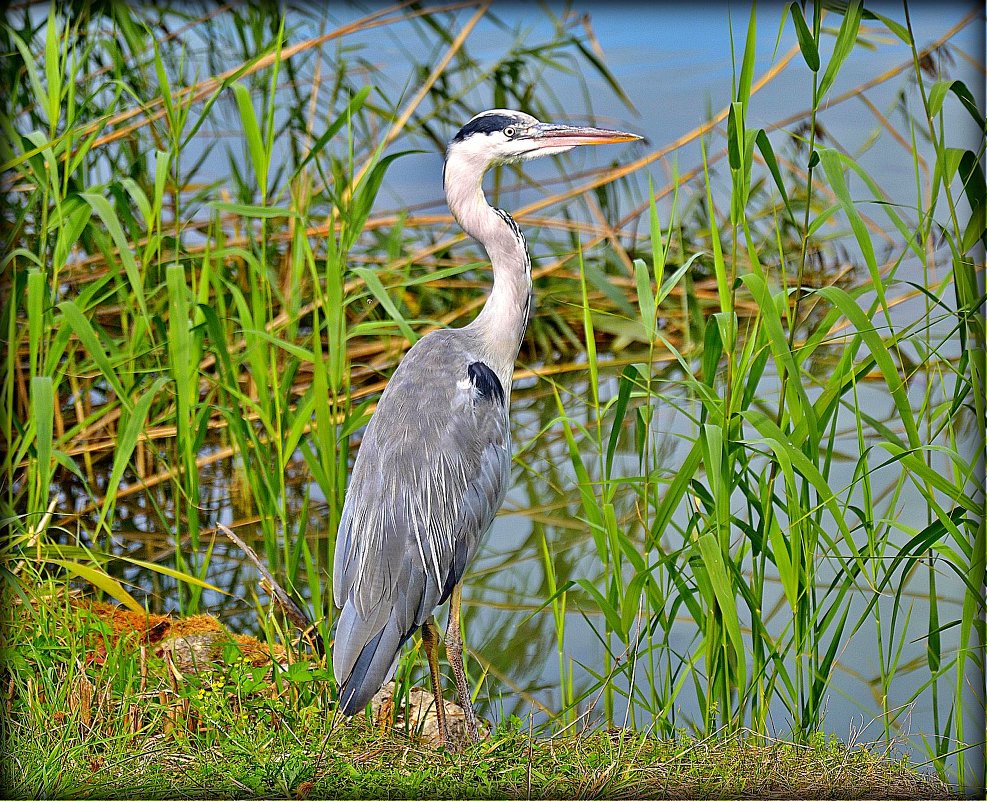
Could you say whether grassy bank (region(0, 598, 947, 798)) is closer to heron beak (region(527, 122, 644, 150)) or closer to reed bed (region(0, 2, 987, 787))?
reed bed (region(0, 2, 987, 787))

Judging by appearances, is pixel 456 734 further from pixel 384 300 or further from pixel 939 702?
pixel 939 702

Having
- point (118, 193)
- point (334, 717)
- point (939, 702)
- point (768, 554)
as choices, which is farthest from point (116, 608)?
point (939, 702)

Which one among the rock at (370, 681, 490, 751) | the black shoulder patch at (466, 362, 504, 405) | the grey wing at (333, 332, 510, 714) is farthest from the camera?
the black shoulder patch at (466, 362, 504, 405)

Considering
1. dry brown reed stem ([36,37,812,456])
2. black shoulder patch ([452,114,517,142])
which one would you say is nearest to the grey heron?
black shoulder patch ([452,114,517,142])

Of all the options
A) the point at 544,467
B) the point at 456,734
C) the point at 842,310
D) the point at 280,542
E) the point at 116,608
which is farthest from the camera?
the point at 544,467

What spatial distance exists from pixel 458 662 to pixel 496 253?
0.99 m

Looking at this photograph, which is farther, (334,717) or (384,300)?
(384,300)

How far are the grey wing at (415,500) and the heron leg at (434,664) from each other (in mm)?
158

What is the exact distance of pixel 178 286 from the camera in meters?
2.36

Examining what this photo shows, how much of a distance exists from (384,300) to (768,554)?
1.01 metres

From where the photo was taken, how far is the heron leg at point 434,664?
7.20ft

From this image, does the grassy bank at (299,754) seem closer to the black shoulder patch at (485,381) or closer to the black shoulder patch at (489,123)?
the black shoulder patch at (485,381)

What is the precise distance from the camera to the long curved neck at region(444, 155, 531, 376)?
96.2 inches

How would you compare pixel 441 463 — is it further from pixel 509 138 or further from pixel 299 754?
pixel 509 138
